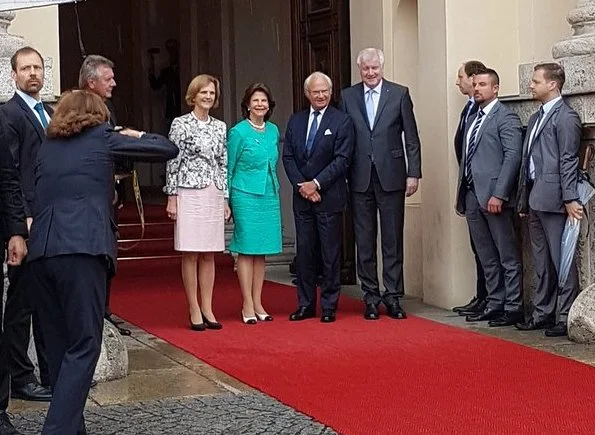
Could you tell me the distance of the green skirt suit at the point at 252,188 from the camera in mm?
9883

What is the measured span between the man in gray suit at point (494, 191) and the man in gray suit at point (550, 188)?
0.24 meters

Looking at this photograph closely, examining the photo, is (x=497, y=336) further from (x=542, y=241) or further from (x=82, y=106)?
(x=82, y=106)

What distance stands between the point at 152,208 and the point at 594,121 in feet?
30.3

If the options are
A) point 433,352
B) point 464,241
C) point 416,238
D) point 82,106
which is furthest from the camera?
point 416,238

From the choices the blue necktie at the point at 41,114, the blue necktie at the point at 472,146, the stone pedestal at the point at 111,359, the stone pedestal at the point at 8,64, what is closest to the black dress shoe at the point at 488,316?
the blue necktie at the point at 472,146

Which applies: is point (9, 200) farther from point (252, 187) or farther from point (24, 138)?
point (252, 187)

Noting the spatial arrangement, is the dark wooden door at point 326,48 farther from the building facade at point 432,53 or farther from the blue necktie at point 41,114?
the blue necktie at point 41,114

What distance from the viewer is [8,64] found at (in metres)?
8.36

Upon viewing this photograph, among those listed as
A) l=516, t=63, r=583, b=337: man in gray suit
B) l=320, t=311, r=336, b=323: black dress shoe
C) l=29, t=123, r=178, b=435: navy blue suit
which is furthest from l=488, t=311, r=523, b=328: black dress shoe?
l=29, t=123, r=178, b=435: navy blue suit

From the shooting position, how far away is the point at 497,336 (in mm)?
9250

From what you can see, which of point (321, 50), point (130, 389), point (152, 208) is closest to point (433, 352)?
point (130, 389)

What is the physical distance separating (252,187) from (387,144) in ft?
3.76

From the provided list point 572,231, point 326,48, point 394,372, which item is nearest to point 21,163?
point 394,372

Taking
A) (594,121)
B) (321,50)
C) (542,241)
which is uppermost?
(321,50)
